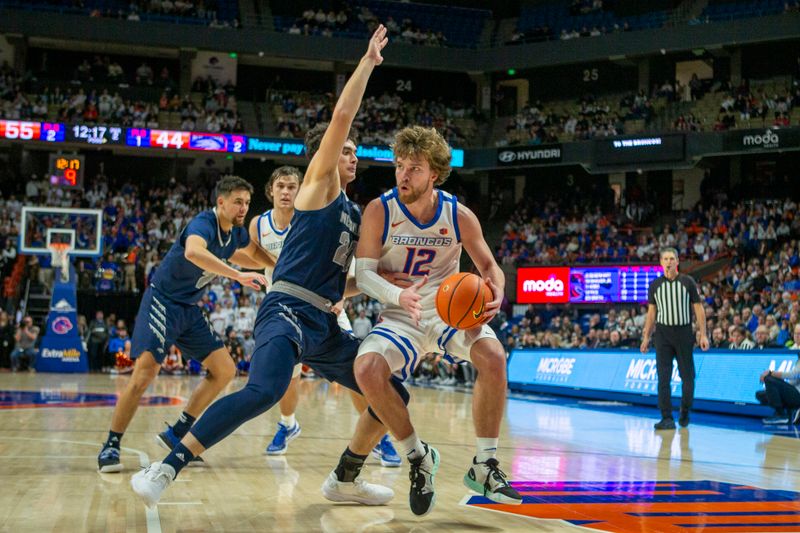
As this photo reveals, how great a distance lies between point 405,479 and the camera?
245 inches

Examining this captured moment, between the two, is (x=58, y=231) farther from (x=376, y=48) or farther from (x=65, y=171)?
(x=376, y=48)

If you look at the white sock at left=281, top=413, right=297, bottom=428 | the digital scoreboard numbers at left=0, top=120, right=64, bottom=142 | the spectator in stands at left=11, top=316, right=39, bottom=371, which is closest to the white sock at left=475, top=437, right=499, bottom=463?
the white sock at left=281, top=413, right=297, bottom=428

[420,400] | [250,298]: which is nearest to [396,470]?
[420,400]

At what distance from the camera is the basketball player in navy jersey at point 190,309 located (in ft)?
21.0

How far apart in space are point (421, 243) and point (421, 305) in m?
0.37

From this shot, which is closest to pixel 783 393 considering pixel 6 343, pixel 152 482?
pixel 152 482

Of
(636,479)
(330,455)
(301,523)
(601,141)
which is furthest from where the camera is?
(601,141)

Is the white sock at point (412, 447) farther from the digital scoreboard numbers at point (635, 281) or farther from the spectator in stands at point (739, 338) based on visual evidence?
the digital scoreboard numbers at point (635, 281)

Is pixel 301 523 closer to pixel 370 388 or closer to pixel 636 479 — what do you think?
pixel 370 388

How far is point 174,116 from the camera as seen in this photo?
3231 cm

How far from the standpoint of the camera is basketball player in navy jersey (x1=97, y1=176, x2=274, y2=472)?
21.0 feet

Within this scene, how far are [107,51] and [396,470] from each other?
3202cm

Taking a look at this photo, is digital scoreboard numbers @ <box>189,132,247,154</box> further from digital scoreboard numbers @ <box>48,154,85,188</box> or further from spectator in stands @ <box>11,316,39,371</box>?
spectator in stands @ <box>11,316,39,371</box>

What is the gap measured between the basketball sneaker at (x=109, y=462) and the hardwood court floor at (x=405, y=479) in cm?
7
